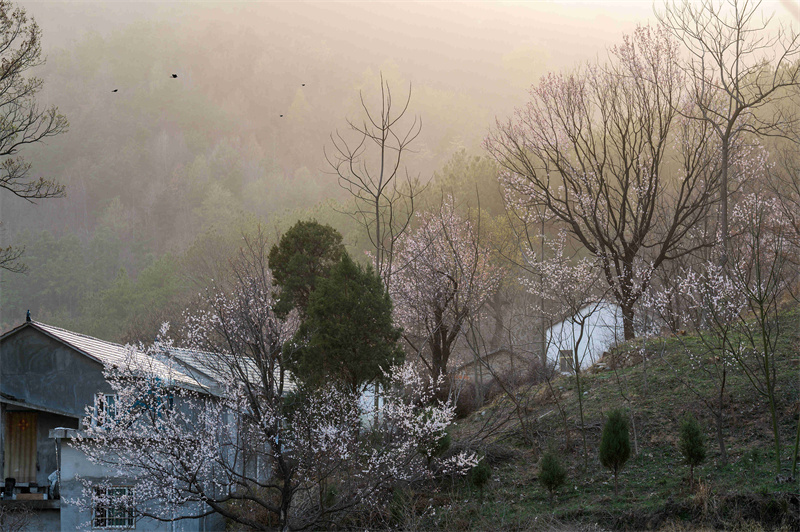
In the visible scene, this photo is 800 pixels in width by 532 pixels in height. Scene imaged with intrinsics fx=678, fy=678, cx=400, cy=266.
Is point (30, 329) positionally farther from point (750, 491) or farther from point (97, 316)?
point (97, 316)

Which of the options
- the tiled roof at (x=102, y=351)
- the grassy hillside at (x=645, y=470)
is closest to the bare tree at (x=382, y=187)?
the grassy hillside at (x=645, y=470)

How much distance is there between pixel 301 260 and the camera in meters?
14.3

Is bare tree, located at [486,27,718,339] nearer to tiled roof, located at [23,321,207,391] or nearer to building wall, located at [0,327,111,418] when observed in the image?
tiled roof, located at [23,321,207,391]

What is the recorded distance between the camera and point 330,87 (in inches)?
3241

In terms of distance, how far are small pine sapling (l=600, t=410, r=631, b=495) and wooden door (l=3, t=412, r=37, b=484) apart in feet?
43.8

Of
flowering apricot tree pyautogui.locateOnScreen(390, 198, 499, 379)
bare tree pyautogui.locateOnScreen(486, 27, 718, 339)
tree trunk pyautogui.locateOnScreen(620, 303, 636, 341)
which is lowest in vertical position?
tree trunk pyautogui.locateOnScreen(620, 303, 636, 341)

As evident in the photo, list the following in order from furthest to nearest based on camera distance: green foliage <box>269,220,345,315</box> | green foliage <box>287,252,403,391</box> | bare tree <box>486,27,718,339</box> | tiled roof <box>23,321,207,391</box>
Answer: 1. bare tree <box>486,27,718,339</box>
2. green foliage <box>269,220,345,315</box>
3. tiled roof <box>23,321,207,391</box>
4. green foliage <box>287,252,403,391</box>

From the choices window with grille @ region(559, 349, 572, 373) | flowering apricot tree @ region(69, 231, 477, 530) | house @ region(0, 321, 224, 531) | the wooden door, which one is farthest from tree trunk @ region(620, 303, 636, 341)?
the wooden door

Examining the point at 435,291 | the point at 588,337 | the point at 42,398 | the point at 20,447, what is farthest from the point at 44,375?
the point at 588,337

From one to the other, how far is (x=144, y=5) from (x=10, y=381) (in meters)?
102

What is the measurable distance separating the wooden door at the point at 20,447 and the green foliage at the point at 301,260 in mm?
7029

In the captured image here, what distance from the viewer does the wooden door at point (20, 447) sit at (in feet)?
52.0

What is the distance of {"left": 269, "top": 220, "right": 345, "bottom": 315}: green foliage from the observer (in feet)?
46.9

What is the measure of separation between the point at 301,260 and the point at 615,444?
7701mm
